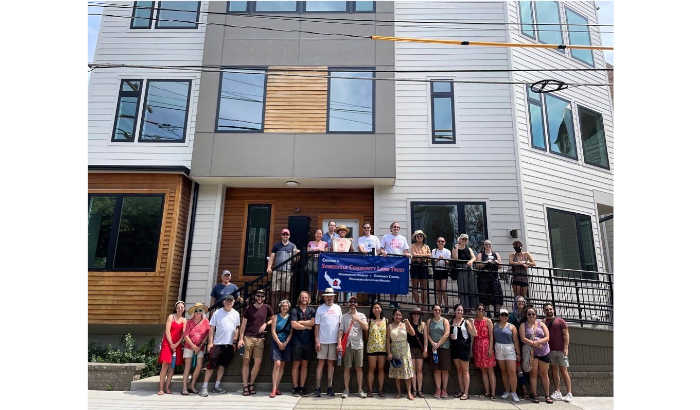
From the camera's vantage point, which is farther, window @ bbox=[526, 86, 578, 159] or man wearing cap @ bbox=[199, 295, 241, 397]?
window @ bbox=[526, 86, 578, 159]

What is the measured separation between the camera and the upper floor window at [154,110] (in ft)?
37.5

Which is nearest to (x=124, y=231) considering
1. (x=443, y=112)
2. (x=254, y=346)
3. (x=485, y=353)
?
(x=254, y=346)

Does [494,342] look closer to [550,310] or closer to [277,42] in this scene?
[550,310]

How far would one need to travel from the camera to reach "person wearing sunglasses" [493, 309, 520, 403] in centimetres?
752

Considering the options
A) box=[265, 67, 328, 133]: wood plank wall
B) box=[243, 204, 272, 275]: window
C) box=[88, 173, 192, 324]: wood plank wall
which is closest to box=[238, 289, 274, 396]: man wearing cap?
box=[88, 173, 192, 324]: wood plank wall

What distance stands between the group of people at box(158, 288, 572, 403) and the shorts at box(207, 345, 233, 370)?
17mm

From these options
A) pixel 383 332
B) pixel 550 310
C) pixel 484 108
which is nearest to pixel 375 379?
pixel 383 332

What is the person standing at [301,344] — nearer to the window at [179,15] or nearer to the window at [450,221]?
the window at [450,221]

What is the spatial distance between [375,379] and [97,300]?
21.1 ft

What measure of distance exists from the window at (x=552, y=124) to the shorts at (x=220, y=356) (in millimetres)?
8925

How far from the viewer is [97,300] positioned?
32.0 ft

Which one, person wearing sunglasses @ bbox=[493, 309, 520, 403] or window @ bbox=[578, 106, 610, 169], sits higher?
window @ bbox=[578, 106, 610, 169]

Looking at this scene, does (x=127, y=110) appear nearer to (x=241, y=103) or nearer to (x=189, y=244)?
(x=241, y=103)

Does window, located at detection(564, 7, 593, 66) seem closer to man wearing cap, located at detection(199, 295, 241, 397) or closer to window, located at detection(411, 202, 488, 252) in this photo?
window, located at detection(411, 202, 488, 252)
